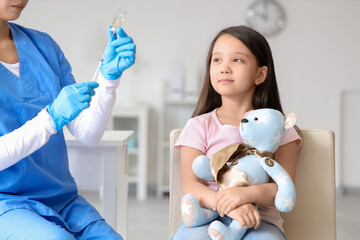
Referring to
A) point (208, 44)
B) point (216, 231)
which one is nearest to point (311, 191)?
point (216, 231)

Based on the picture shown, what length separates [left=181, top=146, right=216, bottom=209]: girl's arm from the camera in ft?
4.09

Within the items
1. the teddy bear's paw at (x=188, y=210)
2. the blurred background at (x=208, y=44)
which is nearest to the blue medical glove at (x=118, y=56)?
the teddy bear's paw at (x=188, y=210)

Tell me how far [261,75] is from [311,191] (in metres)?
0.36

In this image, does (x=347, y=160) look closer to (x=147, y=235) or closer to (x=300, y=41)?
(x=300, y=41)

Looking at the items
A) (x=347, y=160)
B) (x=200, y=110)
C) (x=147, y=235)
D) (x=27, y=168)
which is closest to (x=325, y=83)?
(x=347, y=160)

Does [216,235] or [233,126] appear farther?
[233,126]

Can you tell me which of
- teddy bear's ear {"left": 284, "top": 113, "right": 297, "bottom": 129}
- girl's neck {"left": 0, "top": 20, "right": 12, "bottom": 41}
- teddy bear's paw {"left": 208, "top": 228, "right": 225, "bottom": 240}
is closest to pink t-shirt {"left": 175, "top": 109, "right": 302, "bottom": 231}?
teddy bear's ear {"left": 284, "top": 113, "right": 297, "bottom": 129}

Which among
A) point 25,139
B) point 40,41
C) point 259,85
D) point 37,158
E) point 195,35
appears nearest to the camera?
point 25,139

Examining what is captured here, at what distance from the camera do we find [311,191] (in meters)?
1.43

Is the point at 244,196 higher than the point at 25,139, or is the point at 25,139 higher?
the point at 25,139

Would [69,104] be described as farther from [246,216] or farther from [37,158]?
[246,216]

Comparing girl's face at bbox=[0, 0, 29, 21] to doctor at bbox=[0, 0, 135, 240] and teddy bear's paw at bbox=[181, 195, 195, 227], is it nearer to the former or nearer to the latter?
doctor at bbox=[0, 0, 135, 240]

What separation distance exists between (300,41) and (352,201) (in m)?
1.36

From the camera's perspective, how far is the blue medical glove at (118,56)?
127 cm
